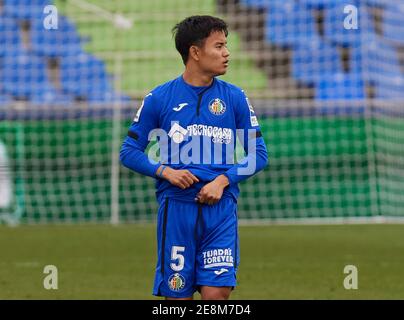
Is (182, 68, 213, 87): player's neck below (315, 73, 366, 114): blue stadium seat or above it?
below

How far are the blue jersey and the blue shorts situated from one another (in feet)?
Answer: 0.32

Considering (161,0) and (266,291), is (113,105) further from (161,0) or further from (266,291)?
(266,291)

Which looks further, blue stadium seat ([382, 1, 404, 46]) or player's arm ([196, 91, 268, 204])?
blue stadium seat ([382, 1, 404, 46])

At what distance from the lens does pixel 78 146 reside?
15602 millimetres

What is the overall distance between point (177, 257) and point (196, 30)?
1.17 meters

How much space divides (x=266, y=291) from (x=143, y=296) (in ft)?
3.31

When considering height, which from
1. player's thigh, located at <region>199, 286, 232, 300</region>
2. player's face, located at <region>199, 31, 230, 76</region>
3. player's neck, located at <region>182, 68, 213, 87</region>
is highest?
player's face, located at <region>199, 31, 230, 76</region>

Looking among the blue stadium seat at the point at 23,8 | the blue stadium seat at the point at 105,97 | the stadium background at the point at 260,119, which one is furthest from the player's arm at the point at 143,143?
the blue stadium seat at the point at 23,8

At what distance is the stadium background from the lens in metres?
13.1

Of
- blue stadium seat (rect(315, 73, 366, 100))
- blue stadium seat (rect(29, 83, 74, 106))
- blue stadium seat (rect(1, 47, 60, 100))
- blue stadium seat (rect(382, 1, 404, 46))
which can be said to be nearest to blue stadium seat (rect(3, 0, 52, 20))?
blue stadium seat (rect(1, 47, 60, 100))

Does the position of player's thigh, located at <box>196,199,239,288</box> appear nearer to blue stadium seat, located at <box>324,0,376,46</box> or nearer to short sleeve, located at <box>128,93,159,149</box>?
short sleeve, located at <box>128,93,159,149</box>

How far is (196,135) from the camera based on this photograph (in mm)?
5281

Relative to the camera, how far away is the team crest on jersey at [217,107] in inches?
210
